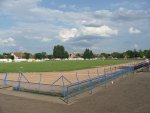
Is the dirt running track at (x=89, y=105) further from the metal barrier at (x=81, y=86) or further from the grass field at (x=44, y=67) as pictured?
the grass field at (x=44, y=67)

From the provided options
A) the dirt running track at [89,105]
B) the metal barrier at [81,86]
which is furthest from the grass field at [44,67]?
the dirt running track at [89,105]

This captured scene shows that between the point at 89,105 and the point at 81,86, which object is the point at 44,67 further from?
the point at 89,105

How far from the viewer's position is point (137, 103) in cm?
1895

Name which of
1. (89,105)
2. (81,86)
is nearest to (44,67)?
(81,86)

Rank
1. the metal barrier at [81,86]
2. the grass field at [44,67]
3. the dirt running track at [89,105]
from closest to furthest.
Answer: the dirt running track at [89,105] < the metal barrier at [81,86] < the grass field at [44,67]

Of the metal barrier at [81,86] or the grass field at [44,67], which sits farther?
the grass field at [44,67]

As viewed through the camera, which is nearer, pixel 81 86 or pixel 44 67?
pixel 81 86

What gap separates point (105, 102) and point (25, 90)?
26.5 feet

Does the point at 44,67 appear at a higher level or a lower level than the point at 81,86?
higher

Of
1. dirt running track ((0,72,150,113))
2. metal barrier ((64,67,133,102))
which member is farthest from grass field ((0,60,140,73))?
dirt running track ((0,72,150,113))

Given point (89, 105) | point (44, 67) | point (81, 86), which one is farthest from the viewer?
point (44, 67)

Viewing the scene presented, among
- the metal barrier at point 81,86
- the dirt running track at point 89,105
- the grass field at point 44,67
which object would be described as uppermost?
the grass field at point 44,67

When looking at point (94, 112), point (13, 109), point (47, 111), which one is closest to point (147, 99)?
point (94, 112)

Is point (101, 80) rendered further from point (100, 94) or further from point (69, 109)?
point (69, 109)
